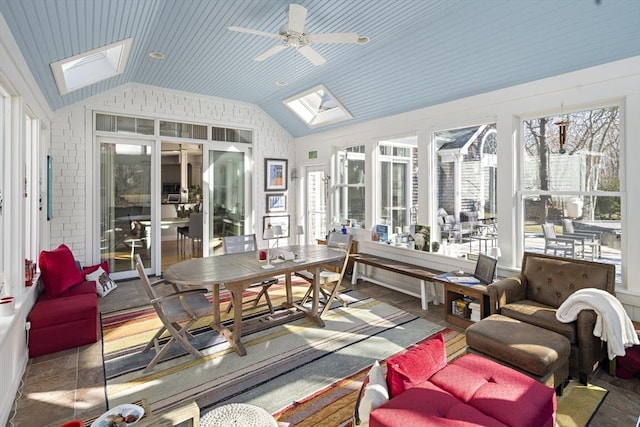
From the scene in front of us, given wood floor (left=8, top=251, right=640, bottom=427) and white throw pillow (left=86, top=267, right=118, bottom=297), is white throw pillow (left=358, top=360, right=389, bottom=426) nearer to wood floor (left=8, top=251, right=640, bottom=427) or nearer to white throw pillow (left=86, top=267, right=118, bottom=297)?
wood floor (left=8, top=251, right=640, bottom=427)

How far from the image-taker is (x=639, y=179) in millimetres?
3004

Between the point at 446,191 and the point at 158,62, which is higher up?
the point at 158,62

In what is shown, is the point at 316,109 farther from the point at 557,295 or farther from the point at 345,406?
the point at 345,406

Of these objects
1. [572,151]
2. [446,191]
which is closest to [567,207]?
[572,151]

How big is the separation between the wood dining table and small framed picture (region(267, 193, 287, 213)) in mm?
3004

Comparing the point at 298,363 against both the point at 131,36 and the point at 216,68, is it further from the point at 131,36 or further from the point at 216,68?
the point at 216,68

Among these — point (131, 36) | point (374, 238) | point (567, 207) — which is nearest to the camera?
point (131, 36)

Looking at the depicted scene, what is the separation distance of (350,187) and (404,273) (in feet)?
7.65

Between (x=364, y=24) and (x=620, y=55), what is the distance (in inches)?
92.5

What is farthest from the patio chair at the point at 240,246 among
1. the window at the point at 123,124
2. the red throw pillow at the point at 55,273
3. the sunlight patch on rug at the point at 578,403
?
the sunlight patch on rug at the point at 578,403

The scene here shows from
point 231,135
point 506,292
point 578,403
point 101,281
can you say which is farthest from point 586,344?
point 231,135

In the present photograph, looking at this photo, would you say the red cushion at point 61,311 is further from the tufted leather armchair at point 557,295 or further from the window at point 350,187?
the window at point 350,187

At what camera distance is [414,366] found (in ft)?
6.35

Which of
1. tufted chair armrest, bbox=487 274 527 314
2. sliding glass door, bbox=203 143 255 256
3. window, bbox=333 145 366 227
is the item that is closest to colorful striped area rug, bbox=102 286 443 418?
tufted chair armrest, bbox=487 274 527 314
